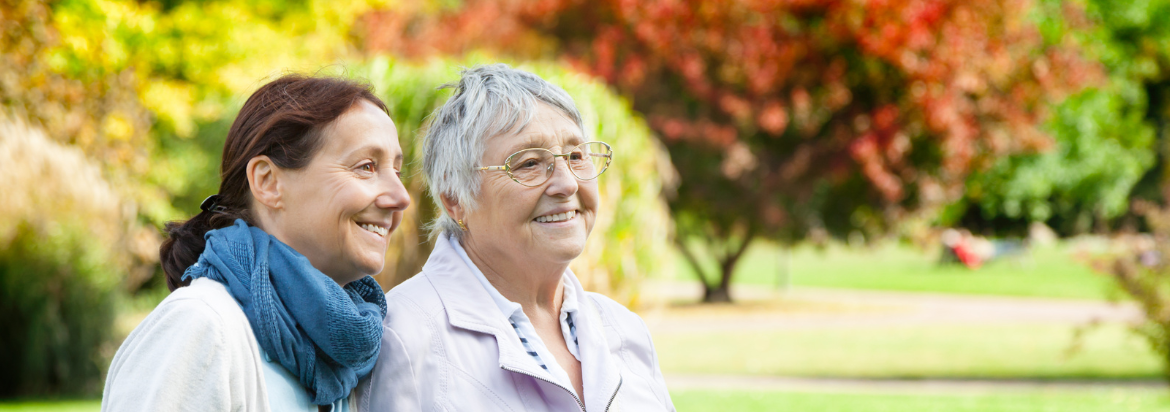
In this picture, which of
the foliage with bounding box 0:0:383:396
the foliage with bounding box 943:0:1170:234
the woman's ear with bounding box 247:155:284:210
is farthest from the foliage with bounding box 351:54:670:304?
the foliage with bounding box 943:0:1170:234

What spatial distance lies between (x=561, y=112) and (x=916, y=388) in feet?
28.7

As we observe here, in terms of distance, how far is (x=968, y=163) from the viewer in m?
13.3

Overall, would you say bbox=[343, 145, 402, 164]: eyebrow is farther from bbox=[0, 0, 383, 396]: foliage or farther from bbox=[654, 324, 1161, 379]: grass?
bbox=[654, 324, 1161, 379]: grass

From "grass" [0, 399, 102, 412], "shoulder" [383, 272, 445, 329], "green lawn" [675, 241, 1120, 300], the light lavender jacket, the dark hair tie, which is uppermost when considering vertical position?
the dark hair tie

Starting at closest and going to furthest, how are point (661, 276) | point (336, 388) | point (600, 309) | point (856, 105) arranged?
point (336, 388)
point (600, 309)
point (661, 276)
point (856, 105)

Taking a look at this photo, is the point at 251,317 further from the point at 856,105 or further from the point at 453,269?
the point at 856,105

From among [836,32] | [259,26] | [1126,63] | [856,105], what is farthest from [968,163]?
[1126,63]

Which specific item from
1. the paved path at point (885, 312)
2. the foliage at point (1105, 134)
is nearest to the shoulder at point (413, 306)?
the paved path at point (885, 312)

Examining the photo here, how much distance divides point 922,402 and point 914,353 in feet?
14.2

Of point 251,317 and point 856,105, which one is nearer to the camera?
point 251,317

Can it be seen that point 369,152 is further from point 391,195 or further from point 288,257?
point 288,257

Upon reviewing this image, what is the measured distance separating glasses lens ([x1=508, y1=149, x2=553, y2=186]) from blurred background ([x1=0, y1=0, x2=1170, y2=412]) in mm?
3356

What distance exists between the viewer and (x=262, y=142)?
1720 mm

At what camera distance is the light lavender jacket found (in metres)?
1.87
